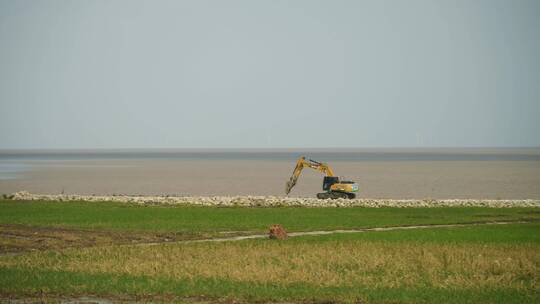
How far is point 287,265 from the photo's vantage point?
104ft

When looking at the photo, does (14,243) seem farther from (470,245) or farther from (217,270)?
(470,245)

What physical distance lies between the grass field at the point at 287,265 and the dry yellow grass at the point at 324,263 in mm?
43

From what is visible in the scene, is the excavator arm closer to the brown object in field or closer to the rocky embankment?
the rocky embankment

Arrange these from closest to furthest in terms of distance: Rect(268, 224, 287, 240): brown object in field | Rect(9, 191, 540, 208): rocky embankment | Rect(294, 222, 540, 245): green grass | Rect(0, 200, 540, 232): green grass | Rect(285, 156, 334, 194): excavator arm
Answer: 1. Rect(294, 222, 540, 245): green grass
2. Rect(268, 224, 287, 240): brown object in field
3. Rect(0, 200, 540, 232): green grass
4. Rect(9, 191, 540, 208): rocky embankment
5. Rect(285, 156, 334, 194): excavator arm

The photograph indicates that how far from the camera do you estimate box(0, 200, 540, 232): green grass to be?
47.4 metres

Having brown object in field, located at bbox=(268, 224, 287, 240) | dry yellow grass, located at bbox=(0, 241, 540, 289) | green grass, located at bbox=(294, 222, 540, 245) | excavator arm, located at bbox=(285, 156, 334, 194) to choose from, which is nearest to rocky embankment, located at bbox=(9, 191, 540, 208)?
excavator arm, located at bbox=(285, 156, 334, 194)

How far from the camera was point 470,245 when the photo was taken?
121 feet

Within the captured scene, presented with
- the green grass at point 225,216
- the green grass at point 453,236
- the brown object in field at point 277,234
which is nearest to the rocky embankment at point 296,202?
the green grass at point 225,216

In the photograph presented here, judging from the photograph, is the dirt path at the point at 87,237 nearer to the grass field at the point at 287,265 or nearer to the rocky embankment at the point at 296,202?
the grass field at the point at 287,265

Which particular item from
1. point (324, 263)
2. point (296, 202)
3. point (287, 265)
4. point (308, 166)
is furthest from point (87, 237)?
point (308, 166)

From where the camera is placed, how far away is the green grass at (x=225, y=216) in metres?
47.4

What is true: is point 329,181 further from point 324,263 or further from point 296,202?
point 324,263

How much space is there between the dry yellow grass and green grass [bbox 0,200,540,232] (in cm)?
964

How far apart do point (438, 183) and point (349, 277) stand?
87.2 meters
